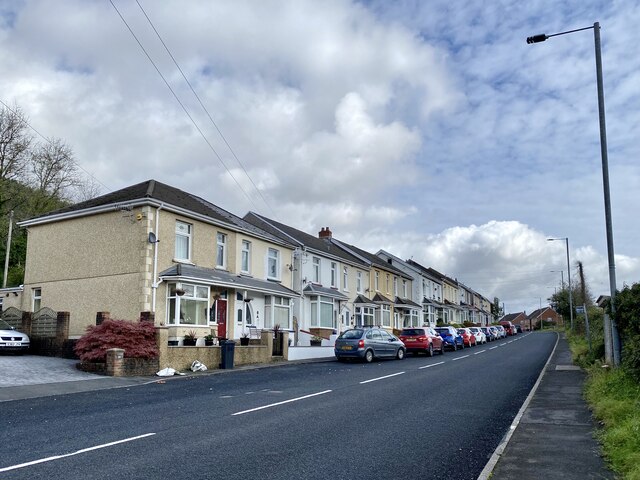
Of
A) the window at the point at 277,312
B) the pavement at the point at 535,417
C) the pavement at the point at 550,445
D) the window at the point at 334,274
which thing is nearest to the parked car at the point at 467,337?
the window at the point at 334,274

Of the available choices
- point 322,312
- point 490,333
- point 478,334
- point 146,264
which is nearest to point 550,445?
point 146,264

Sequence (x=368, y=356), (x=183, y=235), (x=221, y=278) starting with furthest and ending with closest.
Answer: (x=368, y=356) < (x=221, y=278) < (x=183, y=235)

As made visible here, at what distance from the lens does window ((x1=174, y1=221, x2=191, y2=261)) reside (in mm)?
23344

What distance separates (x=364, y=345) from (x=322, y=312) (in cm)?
1043

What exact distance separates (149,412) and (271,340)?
47.4 feet

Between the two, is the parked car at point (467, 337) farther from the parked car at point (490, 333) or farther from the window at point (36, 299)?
the window at point (36, 299)

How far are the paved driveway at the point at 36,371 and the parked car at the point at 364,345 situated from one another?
11.2 metres

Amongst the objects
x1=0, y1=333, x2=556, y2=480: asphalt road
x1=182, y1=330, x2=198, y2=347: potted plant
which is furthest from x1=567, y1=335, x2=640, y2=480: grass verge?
x1=182, y1=330, x2=198, y2=347: potted plant

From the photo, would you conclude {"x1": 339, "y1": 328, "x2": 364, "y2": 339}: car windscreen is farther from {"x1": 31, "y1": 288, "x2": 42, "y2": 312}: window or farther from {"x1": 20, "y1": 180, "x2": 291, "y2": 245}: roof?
{"x1": 31, "y1": 288, "x2": 42, "y2": 312}: window

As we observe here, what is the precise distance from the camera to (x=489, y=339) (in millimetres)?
59500

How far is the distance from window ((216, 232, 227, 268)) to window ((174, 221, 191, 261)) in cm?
226

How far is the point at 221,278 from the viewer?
23.8m

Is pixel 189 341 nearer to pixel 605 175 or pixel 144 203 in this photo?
pixel 144 203

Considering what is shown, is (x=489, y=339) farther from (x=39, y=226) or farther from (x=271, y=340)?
(x=39, y=226)
